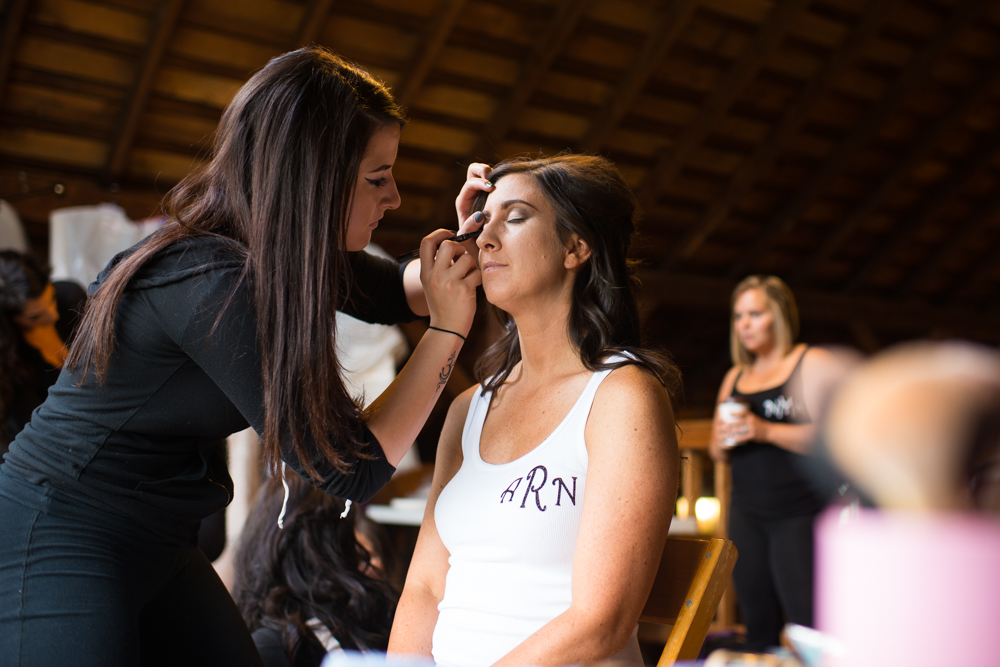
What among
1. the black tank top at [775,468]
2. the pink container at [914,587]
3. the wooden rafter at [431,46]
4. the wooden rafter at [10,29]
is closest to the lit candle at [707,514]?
the black tank top at [775,468]

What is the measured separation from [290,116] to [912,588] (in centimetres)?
95

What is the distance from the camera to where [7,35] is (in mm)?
3957

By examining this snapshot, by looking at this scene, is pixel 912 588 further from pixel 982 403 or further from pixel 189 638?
pixel 189 638

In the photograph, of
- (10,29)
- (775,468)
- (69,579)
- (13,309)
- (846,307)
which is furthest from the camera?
(846,307)

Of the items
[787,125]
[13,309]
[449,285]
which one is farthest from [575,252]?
[787,125]

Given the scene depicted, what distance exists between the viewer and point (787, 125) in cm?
607

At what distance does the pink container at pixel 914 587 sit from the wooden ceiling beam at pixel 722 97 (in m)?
5.08

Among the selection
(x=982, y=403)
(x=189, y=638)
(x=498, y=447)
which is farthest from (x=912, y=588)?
(x=189, y=638)

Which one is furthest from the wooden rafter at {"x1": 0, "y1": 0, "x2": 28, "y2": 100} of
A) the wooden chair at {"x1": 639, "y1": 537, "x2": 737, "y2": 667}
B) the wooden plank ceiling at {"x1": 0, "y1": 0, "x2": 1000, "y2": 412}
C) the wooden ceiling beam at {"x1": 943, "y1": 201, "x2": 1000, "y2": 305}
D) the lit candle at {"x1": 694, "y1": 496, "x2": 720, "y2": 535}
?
the wooden ceiling beam at {"x1": 943, "y1": 201, "x2": 1000, "y2": 305}

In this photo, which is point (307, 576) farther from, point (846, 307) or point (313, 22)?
point (846, 307)

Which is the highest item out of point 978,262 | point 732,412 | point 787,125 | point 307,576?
point 787,125

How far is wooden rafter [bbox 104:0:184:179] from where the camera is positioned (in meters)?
4.12

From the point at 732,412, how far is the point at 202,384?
2.00m

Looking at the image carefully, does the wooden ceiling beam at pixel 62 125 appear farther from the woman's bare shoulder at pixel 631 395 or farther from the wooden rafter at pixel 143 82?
the woman's bare shoulder at pixel 631 395
